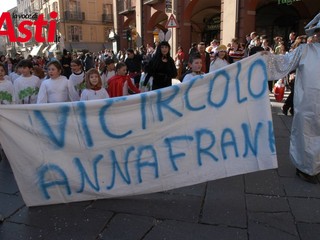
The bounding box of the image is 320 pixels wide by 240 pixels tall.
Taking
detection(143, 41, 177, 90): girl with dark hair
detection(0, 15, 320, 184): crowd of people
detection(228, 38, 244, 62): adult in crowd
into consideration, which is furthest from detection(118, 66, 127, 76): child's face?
detection(228, 38, 244, 62): adult in crowd

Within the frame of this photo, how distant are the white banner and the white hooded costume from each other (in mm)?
496

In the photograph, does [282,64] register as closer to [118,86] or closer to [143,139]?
[143,139]

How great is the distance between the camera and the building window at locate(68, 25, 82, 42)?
44.6m

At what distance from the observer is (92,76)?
4434mm

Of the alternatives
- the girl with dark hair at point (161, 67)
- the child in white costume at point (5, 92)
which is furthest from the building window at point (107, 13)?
the child in white costume at point (5, 92)

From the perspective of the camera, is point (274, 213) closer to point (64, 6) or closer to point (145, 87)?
point (145, 87)

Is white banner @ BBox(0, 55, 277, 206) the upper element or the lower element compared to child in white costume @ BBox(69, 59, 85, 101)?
lower

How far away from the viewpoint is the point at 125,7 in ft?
81.8

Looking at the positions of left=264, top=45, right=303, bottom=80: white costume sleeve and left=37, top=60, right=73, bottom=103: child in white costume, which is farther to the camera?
left=37, top=60, right=73, bottom=103: child in white costume

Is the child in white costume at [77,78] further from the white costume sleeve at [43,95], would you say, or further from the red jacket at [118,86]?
the white costume sleeve at [43,95]

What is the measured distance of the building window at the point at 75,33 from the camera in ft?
146

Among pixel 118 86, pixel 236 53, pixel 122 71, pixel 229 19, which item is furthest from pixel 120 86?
pixel 229 19

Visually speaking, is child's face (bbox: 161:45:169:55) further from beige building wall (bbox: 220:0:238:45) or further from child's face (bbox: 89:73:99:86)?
beige building wall (bbox: 220:0:238:45)

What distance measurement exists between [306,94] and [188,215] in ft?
6.10
